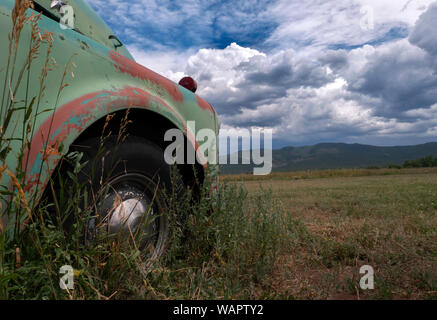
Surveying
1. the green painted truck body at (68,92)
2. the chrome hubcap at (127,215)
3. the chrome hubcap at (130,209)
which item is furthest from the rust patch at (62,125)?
the chrome hubcap at (127,215)

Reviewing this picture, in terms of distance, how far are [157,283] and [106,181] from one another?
63 centimetres

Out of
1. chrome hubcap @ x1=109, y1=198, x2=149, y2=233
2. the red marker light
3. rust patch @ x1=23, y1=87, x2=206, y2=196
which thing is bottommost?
chrome hubcap @ x1=109, y1=198, x2=149, y2=233

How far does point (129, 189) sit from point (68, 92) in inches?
27.5

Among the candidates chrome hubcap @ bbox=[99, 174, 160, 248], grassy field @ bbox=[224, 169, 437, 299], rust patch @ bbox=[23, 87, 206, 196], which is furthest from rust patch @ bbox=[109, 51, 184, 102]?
grassy field @ bbox=[224, 169, 437, 299]

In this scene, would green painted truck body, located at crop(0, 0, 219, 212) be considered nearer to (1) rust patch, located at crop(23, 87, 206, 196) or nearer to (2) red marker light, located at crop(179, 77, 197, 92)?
(1) rust patch, located at crop(23, 87, 206, 196)

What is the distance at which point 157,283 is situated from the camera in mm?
1599

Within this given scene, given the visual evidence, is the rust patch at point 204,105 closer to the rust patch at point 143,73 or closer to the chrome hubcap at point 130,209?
the rust patch at point 143,73

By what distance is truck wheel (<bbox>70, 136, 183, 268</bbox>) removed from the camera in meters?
1.68

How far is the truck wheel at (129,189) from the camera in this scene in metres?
1.68

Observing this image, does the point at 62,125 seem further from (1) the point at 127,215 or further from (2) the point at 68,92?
(1) the point at 127,215

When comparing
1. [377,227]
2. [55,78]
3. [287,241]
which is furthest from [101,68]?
[377,227]

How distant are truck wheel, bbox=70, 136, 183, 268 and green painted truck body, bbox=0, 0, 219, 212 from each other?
0.21 m
